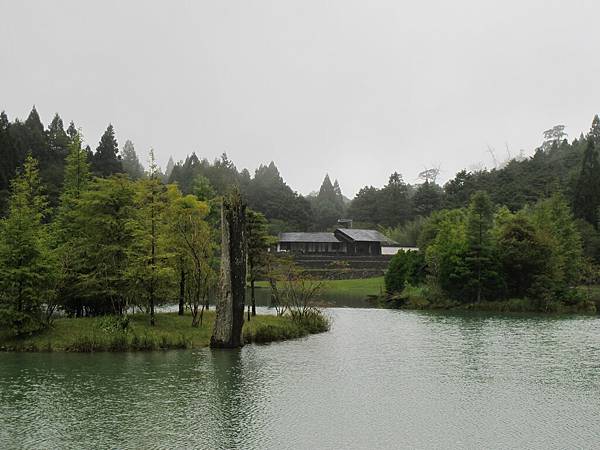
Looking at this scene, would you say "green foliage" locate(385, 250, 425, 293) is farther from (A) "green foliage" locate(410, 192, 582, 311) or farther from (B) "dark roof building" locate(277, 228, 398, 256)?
(B) "dark roof building" locate(277, 228, 398, 256)

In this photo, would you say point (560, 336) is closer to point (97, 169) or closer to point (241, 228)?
point (241, 228)

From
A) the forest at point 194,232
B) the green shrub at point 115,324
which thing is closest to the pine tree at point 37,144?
the forest at point 194,232

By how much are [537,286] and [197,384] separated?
34991 mm

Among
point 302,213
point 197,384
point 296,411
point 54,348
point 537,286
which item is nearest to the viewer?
point 296,411

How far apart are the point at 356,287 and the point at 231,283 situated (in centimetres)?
3927

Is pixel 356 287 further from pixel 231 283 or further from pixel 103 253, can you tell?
pixel 231 283

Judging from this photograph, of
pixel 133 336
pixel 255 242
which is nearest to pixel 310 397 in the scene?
pixel 133 336

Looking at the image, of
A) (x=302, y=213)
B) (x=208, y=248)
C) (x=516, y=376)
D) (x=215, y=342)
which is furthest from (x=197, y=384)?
(x=302, y=213)

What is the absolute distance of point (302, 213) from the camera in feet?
321

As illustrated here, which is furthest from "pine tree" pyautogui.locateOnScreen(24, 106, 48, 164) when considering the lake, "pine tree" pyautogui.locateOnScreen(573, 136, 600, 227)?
"pine tree" pyautogui.locateOnScreen(573, 136, 600, 227)

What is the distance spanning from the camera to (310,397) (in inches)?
580

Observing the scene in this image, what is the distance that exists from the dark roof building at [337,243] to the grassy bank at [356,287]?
9656mm

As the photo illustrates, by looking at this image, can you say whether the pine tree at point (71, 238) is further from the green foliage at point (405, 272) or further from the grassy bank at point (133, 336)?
the green foliage at point (405, 272)

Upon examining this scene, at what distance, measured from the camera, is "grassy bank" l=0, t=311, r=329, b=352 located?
20.9 metres
